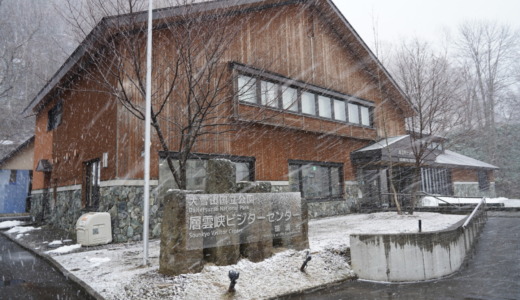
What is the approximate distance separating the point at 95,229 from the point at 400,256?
298 inches

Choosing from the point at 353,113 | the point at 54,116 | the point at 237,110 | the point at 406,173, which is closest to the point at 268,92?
the point at 237,110

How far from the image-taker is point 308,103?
1546cm

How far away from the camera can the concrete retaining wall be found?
7070mm

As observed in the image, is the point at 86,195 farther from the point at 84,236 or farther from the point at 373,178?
the point at 373,178

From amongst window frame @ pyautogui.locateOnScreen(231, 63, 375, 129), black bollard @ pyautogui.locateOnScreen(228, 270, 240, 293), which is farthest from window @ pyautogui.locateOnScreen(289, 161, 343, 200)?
black bollard @ pyautogui.locateOnScreen(228, 270, 240, 293)

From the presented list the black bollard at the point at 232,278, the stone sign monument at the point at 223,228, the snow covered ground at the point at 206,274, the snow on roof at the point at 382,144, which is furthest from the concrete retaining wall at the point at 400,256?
the snow on roof at the point at 382,144

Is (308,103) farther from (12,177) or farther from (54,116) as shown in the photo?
(12,177)

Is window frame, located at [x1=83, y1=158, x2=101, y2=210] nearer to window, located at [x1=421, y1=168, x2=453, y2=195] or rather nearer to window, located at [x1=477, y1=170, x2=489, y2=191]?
window, located at [x1=421, y1=168, x2=453, y2=195]

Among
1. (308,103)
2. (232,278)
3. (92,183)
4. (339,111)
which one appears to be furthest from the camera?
(339,111)

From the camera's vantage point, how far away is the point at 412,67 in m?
14.6

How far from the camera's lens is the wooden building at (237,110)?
9984 mm

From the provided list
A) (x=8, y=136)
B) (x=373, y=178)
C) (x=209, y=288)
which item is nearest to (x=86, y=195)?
(x=209, y=288)

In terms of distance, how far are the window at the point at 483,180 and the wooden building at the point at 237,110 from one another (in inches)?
473

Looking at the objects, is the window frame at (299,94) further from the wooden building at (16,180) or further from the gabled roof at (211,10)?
the wooden building at (16,180)
